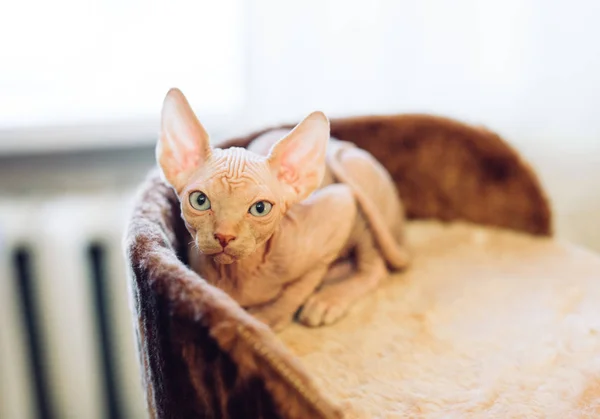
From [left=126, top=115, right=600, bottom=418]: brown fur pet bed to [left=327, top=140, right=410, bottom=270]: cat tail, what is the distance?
0.03 meters

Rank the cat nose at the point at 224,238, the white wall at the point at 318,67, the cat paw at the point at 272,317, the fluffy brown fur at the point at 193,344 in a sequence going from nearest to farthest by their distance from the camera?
the fluffy brown fur at the point at 193,344
the cat nose at the point at 224,238
the cat paw at the point at 272,317
the white wall at the point at 318,67

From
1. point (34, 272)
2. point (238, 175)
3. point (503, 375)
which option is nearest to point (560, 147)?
point (503, 375)

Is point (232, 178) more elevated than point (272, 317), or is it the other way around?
point (232, 178)

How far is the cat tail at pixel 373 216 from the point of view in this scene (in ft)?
2.96

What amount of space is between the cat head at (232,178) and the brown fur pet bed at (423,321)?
0.05 metres

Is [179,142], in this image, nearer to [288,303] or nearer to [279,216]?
[279,216]

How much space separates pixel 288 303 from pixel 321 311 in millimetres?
48

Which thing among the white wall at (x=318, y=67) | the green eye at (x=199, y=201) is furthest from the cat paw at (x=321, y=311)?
the white wall at (x=318, y=67)

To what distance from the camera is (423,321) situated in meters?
0.86

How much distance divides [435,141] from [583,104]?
0.28 m

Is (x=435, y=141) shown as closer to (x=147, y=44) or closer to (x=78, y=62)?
(x=147, y=44)

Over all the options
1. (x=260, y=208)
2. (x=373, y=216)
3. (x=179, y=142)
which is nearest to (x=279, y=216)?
(x=260, y=208)

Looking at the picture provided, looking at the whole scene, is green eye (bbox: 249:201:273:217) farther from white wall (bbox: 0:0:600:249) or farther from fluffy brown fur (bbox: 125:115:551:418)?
white wall (bbox: 0:0:600:249)

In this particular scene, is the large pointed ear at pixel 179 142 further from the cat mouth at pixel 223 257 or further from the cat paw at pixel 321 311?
the cat paw at pixel 321 311
